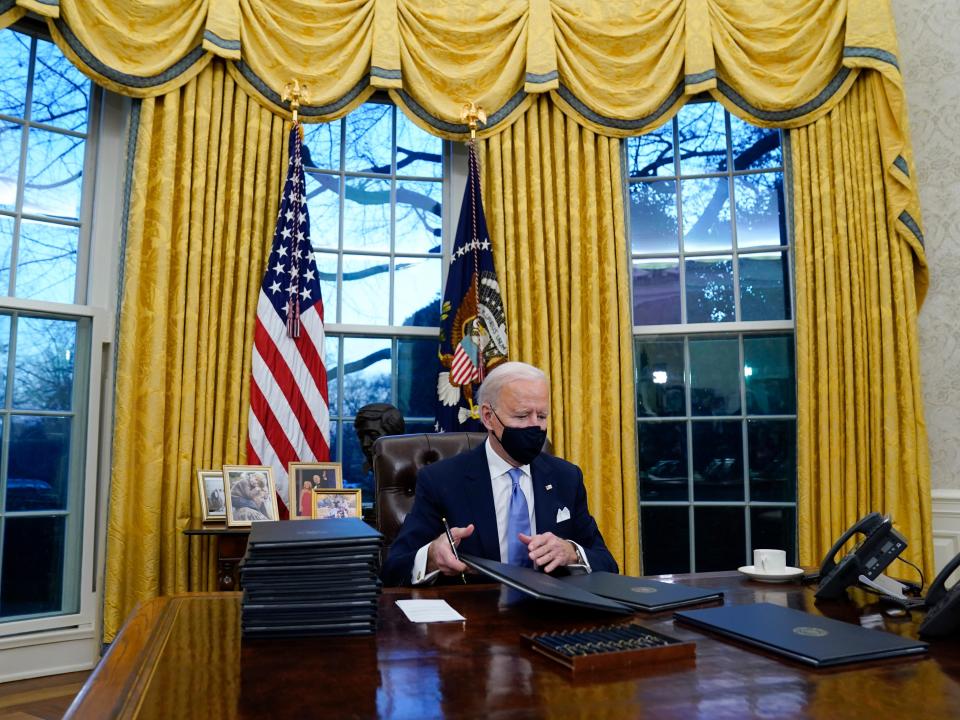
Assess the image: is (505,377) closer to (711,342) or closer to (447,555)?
(447,555)

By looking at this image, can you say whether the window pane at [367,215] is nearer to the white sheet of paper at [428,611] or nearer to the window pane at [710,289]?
the window pane at [710,289]

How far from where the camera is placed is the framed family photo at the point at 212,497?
123 inches

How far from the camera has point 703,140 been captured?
4.15 metres

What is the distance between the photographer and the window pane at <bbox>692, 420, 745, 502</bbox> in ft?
12.7

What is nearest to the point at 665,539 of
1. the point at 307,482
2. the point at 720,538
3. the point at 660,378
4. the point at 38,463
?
the point at 720,538

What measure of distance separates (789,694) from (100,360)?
330 centimetres

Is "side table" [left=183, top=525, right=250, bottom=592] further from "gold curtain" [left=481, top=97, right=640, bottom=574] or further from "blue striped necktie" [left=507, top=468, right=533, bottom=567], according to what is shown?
"gold curtain" [left=481, top=97, right=640, bottom=574]

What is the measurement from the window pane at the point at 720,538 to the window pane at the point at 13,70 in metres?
3.73

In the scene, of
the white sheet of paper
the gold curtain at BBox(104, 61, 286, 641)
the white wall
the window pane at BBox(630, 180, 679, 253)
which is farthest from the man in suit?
the white wall

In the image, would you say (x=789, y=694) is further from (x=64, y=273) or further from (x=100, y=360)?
(x=64, y=273)

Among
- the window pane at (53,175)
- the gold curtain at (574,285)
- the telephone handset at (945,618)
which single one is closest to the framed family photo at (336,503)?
the gold curtain at (574,285)

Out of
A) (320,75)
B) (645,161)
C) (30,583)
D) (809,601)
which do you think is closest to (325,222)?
(320,75)

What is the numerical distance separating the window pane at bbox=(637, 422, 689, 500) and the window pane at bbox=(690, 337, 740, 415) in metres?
0.17

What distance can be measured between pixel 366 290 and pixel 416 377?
20.5 inches
